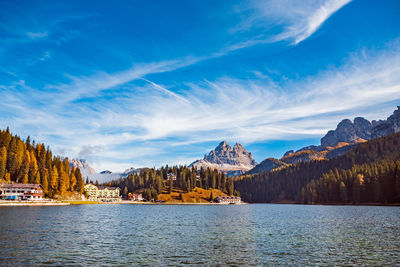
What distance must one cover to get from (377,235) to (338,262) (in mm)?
30632

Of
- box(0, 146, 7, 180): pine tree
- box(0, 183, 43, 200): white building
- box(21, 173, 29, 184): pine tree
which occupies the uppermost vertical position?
box(0, 146, 7, 180): pine tree

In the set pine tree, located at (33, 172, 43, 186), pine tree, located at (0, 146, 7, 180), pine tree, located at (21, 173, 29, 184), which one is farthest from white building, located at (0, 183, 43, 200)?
pine tree, located at (21, 173, 29, 184)

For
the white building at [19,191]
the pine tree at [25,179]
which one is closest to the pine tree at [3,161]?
the white building at [19,191]

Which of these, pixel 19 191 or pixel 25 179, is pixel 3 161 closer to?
pixel 25 179

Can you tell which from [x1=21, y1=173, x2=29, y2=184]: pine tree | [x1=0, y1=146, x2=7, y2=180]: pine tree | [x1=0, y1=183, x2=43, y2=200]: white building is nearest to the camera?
[x1=0, y1=183, x2=43, y2=200]: white building

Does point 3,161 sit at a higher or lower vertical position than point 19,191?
higher

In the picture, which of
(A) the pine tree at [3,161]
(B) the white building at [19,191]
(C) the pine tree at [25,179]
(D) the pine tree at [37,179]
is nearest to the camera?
(B) the white building at [19,191]

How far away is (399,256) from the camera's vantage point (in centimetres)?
4059

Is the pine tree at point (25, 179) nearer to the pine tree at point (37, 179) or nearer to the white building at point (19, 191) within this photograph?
the pine tree at point (37, 179)

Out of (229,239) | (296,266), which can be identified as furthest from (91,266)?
(229,239)

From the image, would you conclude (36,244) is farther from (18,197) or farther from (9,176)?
(9,176)

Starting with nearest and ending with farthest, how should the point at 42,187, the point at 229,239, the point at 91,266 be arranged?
the point at 91,266, the point at 229,239, the point at 42,187

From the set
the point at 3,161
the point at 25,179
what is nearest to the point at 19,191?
the point at 25,179

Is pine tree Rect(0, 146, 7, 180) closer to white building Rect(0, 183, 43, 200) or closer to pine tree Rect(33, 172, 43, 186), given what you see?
white building Rect(0, 183, 43, 200)
